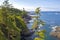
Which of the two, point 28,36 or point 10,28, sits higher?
point 10,28

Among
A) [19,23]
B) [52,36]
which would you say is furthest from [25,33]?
[52,36]

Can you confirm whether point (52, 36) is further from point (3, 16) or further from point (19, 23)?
point (3, 16)

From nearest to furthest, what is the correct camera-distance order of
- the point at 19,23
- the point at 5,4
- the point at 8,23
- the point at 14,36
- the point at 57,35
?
1. the point at 8,23
2. the point at 5,4
3. the point at 14,36
4. the point at 19,23
5. the point at 57,35

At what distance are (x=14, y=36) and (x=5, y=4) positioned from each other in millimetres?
7171

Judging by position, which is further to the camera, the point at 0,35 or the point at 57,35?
the point at 57,35

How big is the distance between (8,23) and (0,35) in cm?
429

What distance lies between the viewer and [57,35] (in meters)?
63.6

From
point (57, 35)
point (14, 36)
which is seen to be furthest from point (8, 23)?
point (57, 35)

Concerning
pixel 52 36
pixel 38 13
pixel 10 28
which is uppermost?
pixel 38 13

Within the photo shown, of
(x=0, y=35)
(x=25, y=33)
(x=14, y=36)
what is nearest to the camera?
(x=0, y=35)

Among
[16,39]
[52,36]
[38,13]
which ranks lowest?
[52,36]

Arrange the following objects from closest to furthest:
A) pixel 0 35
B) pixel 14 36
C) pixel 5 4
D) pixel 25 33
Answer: pixel 0 35 < pixel 5 4 < pixel 14 36 < pixel 25 33

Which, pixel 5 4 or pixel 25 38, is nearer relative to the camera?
pixel 5 4

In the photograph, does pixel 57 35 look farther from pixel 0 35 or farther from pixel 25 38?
pixel 0 35
